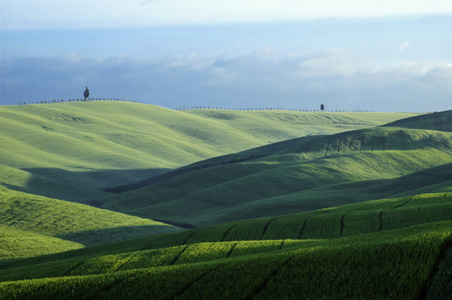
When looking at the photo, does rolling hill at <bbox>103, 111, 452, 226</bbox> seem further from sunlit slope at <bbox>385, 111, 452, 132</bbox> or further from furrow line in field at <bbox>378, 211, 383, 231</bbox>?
furrow line in field at <bbox>378, 211, 383, 231</bbox>

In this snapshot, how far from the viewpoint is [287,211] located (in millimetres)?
52031

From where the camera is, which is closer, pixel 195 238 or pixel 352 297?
pixel 352 297

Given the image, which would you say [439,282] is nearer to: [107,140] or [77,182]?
[77,182]

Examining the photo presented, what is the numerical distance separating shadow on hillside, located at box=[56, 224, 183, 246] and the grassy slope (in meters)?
30.8

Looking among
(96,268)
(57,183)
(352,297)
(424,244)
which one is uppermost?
(424,244)

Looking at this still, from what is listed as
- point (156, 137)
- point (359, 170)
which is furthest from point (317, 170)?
point (156, 137)

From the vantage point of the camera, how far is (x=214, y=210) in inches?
2467

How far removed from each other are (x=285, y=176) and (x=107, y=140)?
69773 mm

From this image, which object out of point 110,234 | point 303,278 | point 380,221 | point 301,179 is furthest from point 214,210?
point 303,278

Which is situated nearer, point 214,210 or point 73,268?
point 73,268

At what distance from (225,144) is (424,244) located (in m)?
141

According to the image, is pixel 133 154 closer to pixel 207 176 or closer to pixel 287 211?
pixel 207 176

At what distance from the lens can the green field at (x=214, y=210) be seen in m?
12.0

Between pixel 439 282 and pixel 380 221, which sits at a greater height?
pixel 439 282
